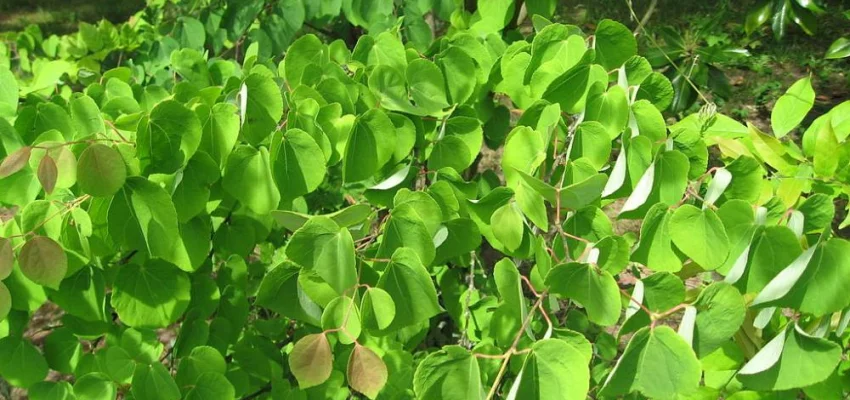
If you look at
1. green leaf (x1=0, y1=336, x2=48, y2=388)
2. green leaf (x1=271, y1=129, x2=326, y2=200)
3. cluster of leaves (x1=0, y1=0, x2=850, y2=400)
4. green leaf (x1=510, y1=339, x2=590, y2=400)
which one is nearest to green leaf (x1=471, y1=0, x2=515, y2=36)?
cluster of leaves (x1=0, y1=0, x2=850, y2=400)

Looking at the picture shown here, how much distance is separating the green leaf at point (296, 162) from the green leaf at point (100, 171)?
183 mm

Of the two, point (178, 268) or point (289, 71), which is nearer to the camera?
point (178, 268)

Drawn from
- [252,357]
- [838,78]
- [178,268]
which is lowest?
[838,78]

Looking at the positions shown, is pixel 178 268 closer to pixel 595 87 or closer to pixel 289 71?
pixel 289 71

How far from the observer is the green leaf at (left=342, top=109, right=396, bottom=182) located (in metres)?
0.97

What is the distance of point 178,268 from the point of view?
104 centimetres

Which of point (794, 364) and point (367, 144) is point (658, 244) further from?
point (367, 144)

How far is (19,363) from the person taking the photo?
3.34 feet

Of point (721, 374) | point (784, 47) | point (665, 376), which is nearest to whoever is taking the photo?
point (665, 376)

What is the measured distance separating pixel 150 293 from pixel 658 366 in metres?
0.67

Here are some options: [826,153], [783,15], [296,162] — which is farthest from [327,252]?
[783,15]

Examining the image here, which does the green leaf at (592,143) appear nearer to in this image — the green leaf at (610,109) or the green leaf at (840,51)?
the green leaf at (610,109)

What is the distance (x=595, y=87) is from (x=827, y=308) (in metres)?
0.38

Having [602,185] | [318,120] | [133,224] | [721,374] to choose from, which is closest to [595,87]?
[602,185]
